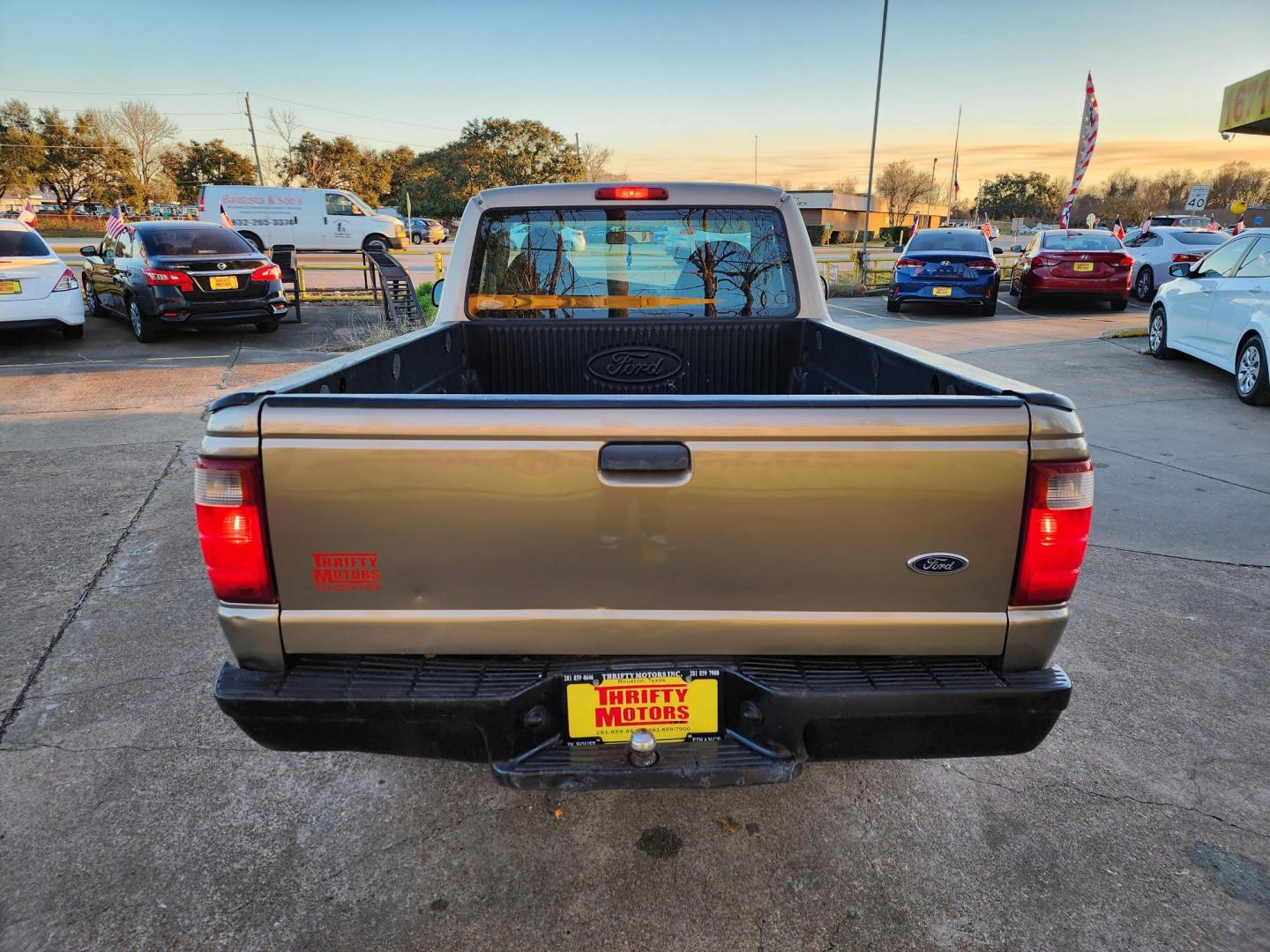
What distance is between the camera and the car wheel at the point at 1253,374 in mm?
7906

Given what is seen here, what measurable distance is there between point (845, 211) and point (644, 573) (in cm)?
9020

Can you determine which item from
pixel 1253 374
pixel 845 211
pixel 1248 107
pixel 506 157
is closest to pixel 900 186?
pixel 845 211

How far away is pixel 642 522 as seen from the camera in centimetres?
191

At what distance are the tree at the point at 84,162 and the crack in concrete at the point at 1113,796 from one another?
232ft

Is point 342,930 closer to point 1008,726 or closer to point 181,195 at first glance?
point 1008,726

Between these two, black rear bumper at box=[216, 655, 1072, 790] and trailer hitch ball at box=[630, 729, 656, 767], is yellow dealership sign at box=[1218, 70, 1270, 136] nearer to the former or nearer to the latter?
black rear bumper at box=[216, 655, 1072, 790]

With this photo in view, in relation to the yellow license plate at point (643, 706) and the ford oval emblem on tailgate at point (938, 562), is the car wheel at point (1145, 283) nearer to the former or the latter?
the ford oval emblem on tailgate at point (938, 562)

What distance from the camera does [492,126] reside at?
51.1 metres

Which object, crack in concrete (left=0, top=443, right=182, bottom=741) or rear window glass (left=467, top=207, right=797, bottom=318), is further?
rear window glass (left=467, top=207, right=797, bottom=318)

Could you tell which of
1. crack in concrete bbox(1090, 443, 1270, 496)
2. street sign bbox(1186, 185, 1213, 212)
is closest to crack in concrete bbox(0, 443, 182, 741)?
crack in concrete bbox(1090, 443, 1270, 496)

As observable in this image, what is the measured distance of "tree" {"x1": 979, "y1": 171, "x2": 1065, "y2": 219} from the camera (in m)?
87.5

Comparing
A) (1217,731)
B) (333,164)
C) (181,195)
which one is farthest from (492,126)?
(1217,731)

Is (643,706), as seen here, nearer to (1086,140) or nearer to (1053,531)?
(1053,531)

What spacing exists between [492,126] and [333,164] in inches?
539
